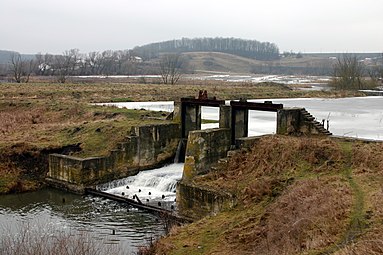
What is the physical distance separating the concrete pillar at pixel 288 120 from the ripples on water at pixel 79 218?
697cm

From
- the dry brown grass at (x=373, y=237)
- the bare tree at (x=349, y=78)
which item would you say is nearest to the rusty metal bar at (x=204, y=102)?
the dry brown grass at (x=373, y=237)

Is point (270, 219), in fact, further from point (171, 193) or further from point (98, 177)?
point (98, 177)

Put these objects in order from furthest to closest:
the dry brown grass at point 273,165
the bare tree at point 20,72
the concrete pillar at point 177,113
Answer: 1. the bare tree at point 20,72
2. the concrete pillar at point 177,113
3. the dry brown grass at point 273,165

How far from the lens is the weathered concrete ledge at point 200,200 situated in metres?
16.8

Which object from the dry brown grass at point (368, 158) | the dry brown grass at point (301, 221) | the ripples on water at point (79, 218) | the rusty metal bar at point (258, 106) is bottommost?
the ripples on water at point (79, 218)

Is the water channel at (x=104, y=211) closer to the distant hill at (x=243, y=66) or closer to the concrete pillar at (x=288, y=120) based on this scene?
the concrete pillar at (x=288, y=120)

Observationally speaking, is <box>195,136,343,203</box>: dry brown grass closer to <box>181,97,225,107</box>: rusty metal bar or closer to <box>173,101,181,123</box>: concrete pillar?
<box>181,97,225,107</box>: rusty metal bar

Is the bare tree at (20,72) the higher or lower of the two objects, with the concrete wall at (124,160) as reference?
higher

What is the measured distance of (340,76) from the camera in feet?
253

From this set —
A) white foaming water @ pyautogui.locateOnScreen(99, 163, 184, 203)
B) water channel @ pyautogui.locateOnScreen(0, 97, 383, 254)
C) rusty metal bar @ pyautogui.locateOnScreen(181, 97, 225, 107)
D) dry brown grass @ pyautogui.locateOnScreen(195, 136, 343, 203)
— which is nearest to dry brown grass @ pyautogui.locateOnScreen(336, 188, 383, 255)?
dry brown grass @ pyautogui.locateOnScreen(195, 136, 343, 203)

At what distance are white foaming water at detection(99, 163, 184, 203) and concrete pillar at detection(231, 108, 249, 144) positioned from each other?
11.6 ft

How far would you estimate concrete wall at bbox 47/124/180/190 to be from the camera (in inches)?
934

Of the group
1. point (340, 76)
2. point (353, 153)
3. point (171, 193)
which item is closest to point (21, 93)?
point (171, 193)

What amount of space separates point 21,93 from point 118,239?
114 ft
